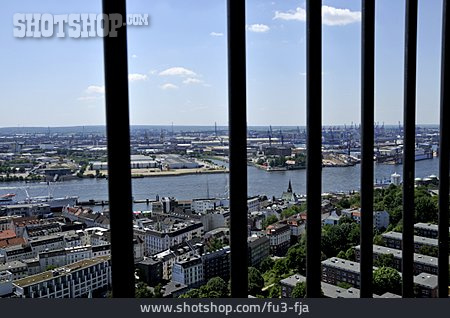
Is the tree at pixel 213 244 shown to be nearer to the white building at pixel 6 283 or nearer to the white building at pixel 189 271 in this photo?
the white building at pixel 189 271

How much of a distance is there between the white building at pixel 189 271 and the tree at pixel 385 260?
2.31 ft

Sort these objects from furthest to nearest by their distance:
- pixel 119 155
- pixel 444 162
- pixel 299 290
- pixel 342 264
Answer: pixel 444 162 → pixel 342 264 → pixel 299 290 → pixel 119 155

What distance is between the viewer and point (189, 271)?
1.18m

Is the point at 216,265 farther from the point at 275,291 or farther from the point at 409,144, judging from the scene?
the point at 409,144

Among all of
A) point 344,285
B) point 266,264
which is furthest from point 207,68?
point 344,285

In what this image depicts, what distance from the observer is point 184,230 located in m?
1.19

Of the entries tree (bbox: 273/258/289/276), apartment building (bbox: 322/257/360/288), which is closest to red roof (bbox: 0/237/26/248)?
tree (bbox: 273/258/289/276)

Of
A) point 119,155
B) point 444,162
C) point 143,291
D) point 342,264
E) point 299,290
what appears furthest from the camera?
point 444,162

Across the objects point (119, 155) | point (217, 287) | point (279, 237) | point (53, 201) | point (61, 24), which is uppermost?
point (61, 24)

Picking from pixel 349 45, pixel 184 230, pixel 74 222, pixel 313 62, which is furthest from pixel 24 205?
pixel 349 45

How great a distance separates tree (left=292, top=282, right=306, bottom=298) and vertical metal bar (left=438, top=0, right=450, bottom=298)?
606mm

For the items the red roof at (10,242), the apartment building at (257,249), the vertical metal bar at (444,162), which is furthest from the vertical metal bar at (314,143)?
the red roof at (10,242)

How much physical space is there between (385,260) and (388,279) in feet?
0.23

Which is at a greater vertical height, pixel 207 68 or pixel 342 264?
pixel 207 68
